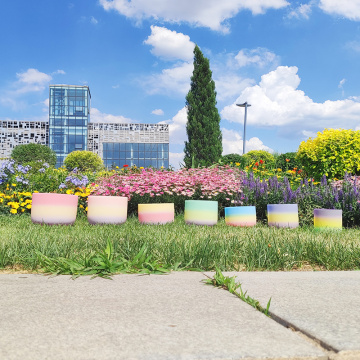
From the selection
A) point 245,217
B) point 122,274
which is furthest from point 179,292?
point 245,217

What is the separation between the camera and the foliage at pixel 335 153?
1059 cm

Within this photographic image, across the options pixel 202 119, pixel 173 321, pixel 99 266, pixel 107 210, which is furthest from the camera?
pixel 202 119

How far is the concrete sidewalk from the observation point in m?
1.29

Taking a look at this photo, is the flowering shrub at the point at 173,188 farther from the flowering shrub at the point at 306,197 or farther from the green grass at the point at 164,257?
the green grass at the point at 164,257

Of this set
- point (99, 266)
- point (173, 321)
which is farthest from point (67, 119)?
point (173, 321)

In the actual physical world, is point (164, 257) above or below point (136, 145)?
below

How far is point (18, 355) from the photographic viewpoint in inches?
49.7

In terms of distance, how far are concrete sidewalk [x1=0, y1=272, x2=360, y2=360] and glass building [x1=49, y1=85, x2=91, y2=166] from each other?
6532 centimetres

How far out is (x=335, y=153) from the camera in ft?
34.8

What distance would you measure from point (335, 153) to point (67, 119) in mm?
60137

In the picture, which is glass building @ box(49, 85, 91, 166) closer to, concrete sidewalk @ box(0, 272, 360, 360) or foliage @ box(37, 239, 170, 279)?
foliage @ box(37, 239, 170, 279)

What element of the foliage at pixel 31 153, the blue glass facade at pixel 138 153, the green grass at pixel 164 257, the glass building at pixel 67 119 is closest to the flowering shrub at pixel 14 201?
the green grass at pixel 164 257

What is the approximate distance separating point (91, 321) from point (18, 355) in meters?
0.36

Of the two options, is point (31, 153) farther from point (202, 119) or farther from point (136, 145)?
point (202, 119)
